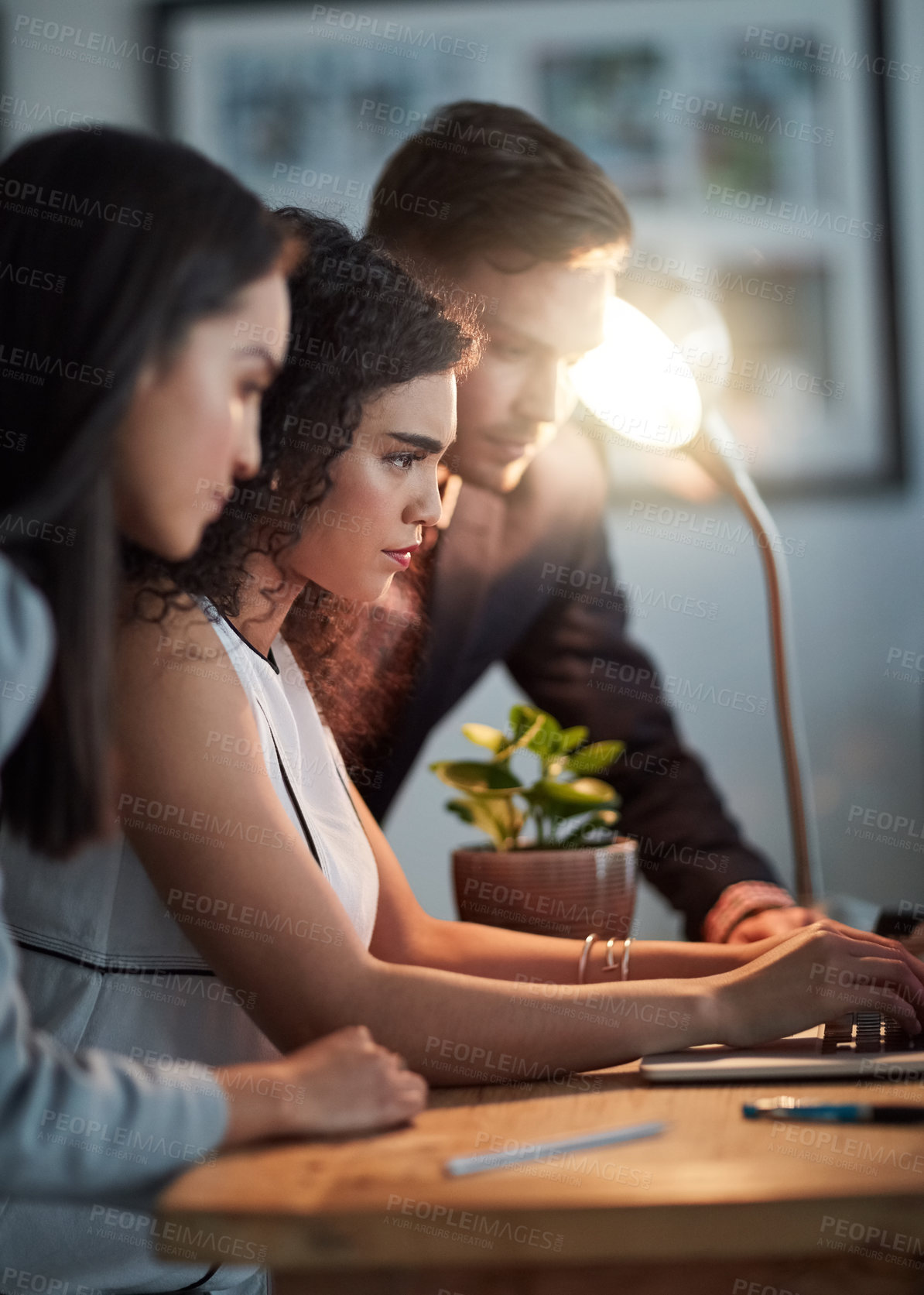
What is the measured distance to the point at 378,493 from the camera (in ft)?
3.34

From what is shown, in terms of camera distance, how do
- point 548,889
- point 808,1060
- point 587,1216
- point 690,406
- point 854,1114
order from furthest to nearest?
point 690,406, point 548,889, point 808,1060, point 854,1114, point 587,1216

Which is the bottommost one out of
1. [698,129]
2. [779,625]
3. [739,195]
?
[779,625]

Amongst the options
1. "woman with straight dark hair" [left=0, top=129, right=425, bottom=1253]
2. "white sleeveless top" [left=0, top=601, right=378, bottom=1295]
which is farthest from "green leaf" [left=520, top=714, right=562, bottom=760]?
"woman with straight dark hair" [left=0, top=129, right=425, bottom=1253]

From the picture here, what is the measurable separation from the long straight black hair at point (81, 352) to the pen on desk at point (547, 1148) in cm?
28

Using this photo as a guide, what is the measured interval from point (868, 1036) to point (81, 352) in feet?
2.35

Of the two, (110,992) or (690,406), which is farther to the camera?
(690,406)

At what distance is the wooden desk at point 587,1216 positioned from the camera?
560 mm

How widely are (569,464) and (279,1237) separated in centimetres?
141

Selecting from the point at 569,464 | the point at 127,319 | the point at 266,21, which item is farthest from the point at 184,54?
the point at 127,319

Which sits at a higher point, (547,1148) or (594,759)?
(594,759)

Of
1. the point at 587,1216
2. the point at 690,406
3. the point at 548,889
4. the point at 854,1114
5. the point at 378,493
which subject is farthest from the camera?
the point at 690,406

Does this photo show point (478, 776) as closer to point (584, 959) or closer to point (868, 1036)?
point (584, 959)

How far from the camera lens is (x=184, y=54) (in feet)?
7.59

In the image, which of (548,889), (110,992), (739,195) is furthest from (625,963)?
(739,195)
